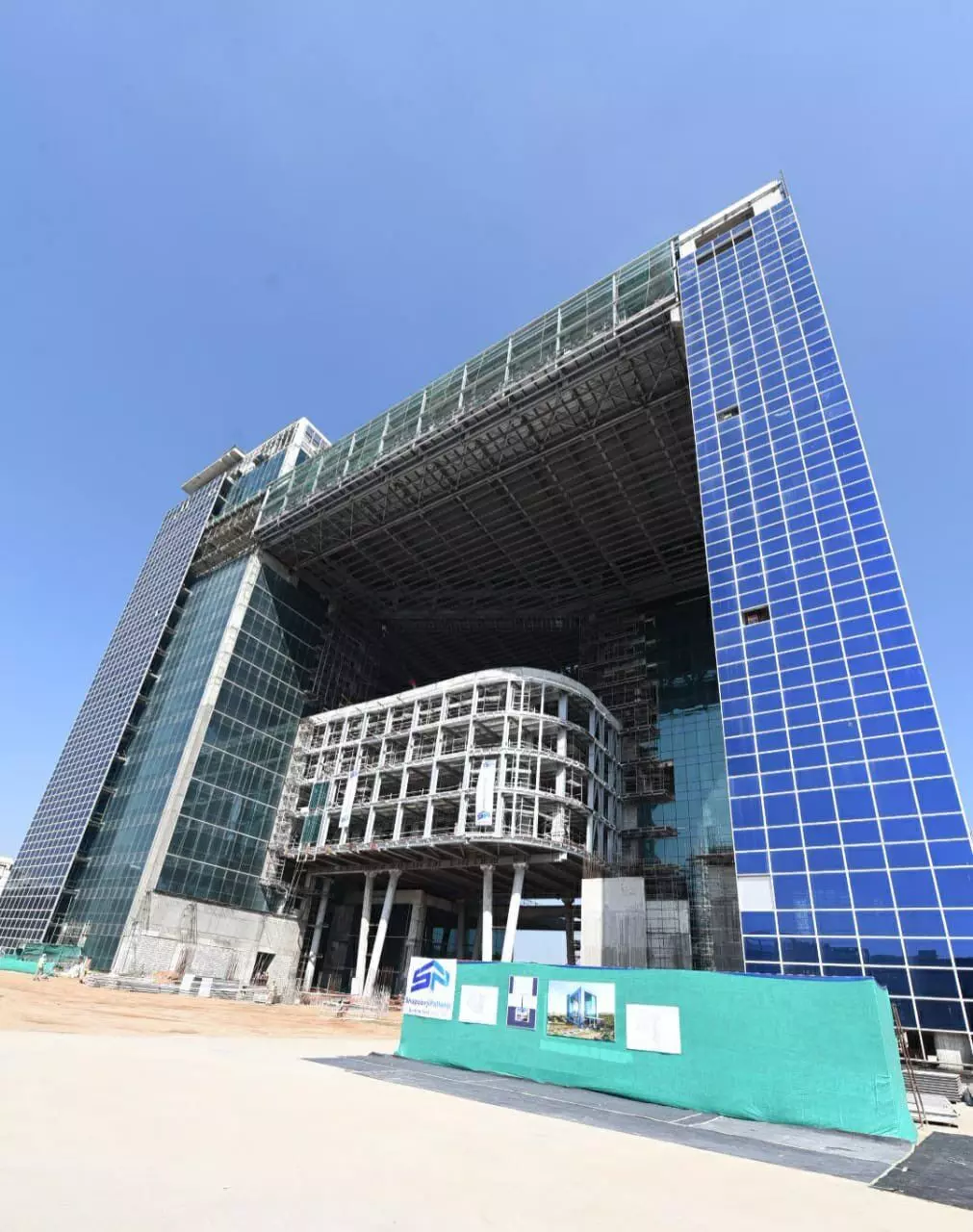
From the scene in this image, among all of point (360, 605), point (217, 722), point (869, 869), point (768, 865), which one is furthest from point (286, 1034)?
point (360, 605)

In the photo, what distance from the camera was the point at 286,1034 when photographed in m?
26.7

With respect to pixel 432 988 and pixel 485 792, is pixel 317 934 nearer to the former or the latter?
pixel 485 792

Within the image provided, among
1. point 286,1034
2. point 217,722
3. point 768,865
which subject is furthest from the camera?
point 217,722

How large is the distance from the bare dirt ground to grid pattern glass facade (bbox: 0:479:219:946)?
81.9 ft

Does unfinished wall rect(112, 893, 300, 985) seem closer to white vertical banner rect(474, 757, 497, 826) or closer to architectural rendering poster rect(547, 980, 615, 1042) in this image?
white vertical banner rect(474, 757, 497, 826)

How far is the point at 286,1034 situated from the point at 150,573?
228 feet

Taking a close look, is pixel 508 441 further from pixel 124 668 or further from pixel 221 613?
pixel 124 668

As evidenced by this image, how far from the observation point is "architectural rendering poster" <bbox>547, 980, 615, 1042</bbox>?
15539 mm

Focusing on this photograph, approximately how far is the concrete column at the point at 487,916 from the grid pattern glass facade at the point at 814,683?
25.0 meters

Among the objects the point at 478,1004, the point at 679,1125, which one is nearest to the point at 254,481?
the point at 478,1004

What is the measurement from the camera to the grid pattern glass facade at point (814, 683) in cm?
2850

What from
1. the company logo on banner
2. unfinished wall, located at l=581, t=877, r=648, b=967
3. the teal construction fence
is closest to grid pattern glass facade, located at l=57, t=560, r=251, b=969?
unfinished wall, located at l=581, t=877, r=648, b=967

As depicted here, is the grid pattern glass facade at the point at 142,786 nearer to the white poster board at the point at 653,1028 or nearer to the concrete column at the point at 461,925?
the concrete column at the point at 461,925

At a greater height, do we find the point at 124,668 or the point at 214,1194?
the point at 124,668
